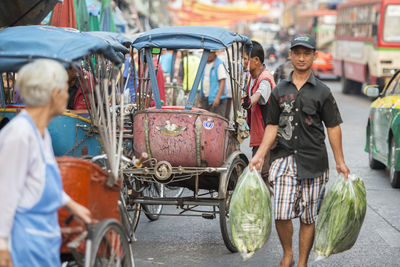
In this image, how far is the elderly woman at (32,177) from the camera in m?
3.38

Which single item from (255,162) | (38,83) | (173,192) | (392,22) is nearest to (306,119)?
(255,162)

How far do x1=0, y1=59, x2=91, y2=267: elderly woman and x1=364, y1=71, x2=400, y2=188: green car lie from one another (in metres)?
6.47

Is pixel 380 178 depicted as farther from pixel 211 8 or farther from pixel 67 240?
pixel 211 8

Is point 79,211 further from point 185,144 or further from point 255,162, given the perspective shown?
point 185,144

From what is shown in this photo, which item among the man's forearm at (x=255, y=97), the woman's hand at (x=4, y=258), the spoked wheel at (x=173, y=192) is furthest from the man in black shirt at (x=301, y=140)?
the spoked wheel at (x=173, y=192)

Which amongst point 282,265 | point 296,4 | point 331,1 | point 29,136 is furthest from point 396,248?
point 296,4

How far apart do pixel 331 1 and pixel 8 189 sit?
171 ft

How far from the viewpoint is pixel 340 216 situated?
523 cm

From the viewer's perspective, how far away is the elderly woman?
338 cm

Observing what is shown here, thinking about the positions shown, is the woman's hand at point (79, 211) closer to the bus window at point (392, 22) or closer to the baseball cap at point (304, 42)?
the baseball cap at point (304, 42)

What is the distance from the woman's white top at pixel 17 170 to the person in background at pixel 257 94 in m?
3.89

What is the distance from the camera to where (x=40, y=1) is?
30.9 ft

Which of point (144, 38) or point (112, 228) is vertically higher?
point (144, 38)

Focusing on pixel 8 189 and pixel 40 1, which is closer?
pixel 8 189
